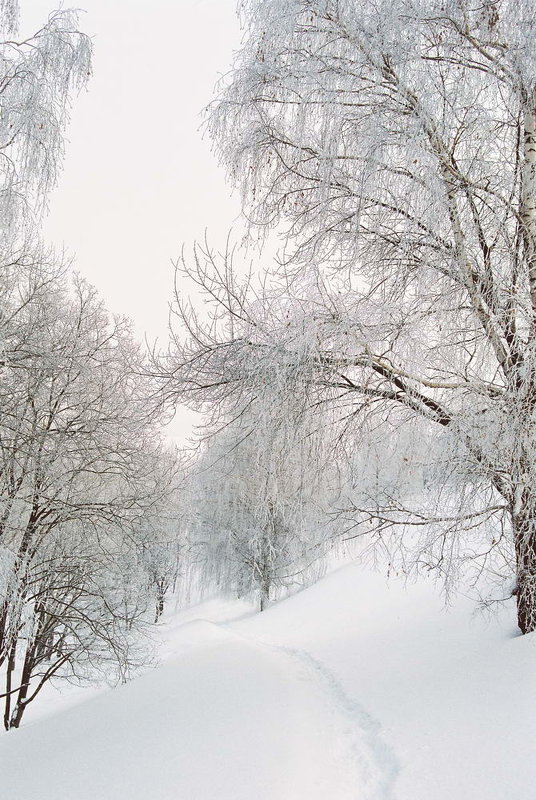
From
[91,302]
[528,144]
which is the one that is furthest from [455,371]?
[91,302]

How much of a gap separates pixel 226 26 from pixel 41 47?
86.9 inches

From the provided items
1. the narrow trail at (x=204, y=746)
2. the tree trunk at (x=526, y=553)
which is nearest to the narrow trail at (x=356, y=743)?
the narrow trail at (x=204, y=746)

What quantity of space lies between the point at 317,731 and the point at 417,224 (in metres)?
4.24

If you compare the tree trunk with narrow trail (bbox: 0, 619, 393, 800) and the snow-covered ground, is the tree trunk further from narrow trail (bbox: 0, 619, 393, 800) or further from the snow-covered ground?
narrow trail (bbox: 0, 619, 393, 800)

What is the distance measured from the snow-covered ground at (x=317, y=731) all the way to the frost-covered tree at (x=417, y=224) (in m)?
0.92

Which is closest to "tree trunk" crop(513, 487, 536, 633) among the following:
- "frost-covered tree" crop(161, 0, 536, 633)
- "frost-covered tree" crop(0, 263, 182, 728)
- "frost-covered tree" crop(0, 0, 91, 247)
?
"frost-covered tree" crop(161, 0, 536, 633)

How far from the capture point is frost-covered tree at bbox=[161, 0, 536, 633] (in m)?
3.99

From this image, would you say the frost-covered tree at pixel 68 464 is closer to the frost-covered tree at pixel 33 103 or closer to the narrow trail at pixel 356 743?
the frost-covered tree at pixel 33 103

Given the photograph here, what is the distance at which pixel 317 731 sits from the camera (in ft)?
15.0

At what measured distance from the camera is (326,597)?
1341 cm

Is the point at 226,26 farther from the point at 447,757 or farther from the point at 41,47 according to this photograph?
the point at 447,757

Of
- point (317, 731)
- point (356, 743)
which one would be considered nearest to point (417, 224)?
point (356, 743)

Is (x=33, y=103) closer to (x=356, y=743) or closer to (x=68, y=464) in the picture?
(x=68, y=464)

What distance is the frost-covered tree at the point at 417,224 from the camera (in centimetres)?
399
